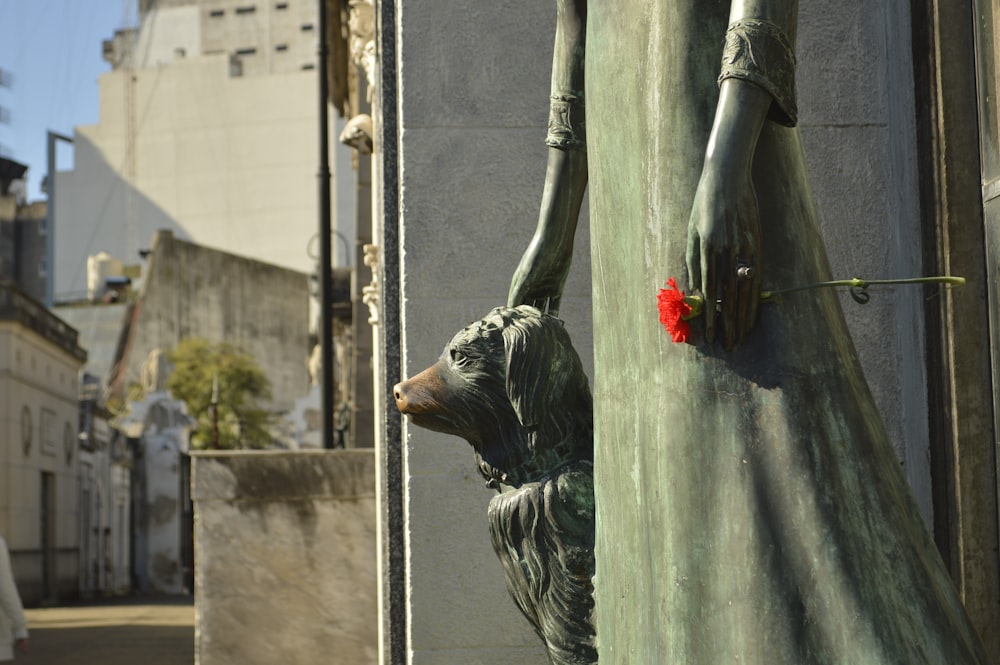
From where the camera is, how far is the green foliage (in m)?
48.0

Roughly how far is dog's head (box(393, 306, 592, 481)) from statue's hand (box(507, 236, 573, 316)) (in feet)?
0.44

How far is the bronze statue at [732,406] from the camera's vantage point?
127 inches

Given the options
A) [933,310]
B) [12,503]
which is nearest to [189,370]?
[12,503]

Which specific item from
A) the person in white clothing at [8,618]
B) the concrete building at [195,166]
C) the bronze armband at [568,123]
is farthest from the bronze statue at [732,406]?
the concrete building at [195,166]

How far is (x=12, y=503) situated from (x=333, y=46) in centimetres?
1559

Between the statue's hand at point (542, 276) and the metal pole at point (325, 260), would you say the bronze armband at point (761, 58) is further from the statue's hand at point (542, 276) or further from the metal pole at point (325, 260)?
the metal pole at point (325, 260)

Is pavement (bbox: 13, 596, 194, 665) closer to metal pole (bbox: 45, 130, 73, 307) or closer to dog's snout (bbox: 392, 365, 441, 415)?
dog's snout (bbox: 392, 365, 441, 415)

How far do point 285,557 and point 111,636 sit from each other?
1279 centimetres

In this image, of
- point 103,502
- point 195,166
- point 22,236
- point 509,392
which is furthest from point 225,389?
point 509,392

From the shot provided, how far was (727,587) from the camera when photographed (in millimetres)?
3301

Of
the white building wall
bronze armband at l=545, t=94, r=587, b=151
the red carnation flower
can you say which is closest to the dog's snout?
bronze armband at l=545, t=94, r=587, b=151

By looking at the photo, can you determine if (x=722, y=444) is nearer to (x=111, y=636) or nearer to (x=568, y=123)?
(x=568, y=123)

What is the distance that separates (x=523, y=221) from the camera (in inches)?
251

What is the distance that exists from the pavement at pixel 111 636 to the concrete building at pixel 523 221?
10.4m
